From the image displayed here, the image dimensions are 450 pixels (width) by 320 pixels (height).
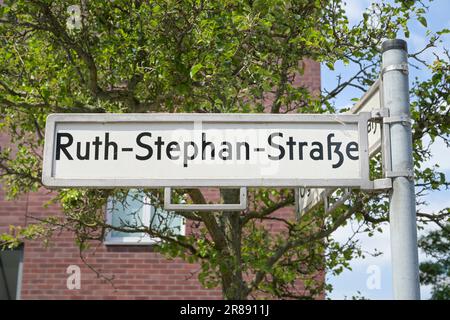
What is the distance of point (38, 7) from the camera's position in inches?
317

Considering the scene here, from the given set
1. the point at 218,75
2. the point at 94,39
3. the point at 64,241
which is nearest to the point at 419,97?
the point at 218,75

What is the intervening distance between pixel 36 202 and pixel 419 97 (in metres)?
8.25

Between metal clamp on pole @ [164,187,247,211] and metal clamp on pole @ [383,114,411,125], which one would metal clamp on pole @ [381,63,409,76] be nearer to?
metal clamp on pole @ [383,114,411,125]

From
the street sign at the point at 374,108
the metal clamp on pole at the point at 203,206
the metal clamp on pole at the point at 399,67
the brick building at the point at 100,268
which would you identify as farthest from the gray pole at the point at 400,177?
the brick building at the point at 100,268

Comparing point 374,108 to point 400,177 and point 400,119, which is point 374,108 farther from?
point 400,177

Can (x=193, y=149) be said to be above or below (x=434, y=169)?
below

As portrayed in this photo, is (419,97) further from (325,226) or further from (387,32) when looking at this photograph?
(325,226)

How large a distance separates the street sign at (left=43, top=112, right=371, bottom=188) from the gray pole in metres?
0.22

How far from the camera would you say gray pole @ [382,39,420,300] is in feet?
10.5


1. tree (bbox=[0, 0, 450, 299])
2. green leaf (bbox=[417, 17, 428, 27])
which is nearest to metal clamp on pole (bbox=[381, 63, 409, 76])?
tree (bbox=[0, 0, 450, 299])

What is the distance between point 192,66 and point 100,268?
697 centimetres

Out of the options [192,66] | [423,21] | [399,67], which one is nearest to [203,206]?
[399,67]

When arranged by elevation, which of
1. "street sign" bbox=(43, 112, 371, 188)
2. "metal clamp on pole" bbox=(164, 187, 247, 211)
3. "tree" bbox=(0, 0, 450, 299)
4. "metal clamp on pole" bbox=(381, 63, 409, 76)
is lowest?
"metal clamp on pole" bbox=(164, 187, 247, 211)

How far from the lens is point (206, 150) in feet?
12.3
